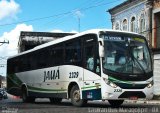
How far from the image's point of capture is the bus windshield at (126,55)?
20.3 m

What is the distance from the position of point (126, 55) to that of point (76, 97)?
3429 millimetres

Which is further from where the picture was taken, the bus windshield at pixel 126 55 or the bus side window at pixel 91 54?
the bus side window at pixel 91 54

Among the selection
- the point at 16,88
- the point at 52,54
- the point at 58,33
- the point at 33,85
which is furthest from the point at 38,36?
the point at 52,54

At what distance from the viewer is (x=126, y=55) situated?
20.7 meters

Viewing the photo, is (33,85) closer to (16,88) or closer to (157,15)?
(16,88)

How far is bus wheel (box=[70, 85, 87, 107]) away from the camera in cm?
2198

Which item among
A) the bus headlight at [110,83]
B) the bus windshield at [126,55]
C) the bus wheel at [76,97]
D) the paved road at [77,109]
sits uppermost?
the bus windshield at [126,55]

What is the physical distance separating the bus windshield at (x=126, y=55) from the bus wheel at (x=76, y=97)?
2555mm

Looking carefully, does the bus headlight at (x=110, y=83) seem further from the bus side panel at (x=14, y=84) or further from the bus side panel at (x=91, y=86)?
the bus side panel at (x=14, y=84)

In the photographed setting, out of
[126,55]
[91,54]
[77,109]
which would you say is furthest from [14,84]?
[126,55]

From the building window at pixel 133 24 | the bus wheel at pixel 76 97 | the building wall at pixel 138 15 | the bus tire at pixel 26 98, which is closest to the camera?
the bus wheel at pixel 76 97

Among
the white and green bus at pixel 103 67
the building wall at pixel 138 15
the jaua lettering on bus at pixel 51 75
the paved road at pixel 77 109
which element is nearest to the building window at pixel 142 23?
the building wall at pixel 138 15

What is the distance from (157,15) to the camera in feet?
132

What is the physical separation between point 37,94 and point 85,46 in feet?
25.0
